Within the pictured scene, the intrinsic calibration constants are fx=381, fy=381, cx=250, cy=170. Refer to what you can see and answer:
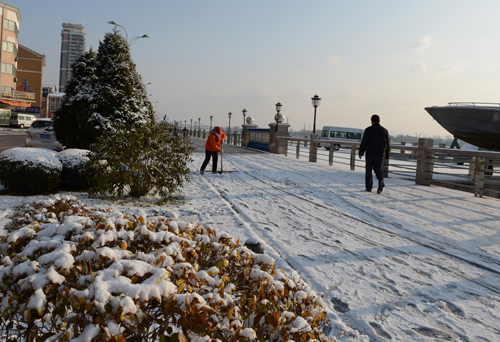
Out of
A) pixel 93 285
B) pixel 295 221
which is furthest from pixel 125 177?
pixel 93 285

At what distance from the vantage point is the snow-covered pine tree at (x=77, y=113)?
35.3ft

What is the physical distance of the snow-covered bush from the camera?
1.67 meters

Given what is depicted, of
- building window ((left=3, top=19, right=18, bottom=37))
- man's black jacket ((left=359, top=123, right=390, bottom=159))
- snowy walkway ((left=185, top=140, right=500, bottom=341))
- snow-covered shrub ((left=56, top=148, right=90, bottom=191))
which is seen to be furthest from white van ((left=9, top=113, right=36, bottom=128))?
man's black jacket ((left=359, top=123, right=390, bottom=159))

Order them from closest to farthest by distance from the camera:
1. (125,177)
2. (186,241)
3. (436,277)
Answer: (186,241), (436,277), (125,177)

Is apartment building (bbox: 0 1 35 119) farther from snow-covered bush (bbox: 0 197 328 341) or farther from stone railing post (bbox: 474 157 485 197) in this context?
snow-covered bush (bbox: 0 197 328 341)

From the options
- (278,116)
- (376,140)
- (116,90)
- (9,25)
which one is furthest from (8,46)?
(376,140)

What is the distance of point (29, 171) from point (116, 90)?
4.16m

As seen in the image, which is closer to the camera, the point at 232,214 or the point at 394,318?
the point at 394,318

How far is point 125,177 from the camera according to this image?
755 centimetres

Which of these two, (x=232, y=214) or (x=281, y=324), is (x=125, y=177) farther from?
(x=281, y=324)

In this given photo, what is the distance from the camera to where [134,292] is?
66.7 inches

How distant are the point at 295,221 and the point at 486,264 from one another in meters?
2.93

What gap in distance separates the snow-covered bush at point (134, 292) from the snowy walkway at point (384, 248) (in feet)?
4.54

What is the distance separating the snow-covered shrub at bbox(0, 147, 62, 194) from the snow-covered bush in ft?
19.6
